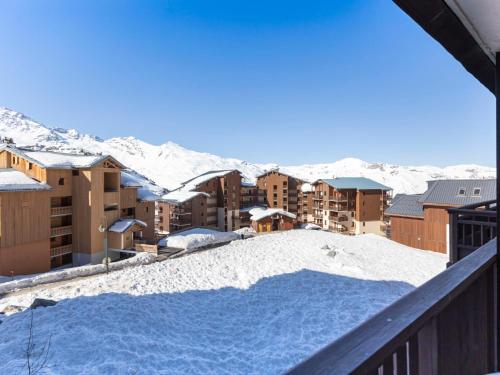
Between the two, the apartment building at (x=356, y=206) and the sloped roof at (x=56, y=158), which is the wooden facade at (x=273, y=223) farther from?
the sloped roof at (x=56, y=158)

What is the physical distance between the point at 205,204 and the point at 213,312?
2301cm

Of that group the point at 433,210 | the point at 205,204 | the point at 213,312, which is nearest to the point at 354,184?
the point at 433,210

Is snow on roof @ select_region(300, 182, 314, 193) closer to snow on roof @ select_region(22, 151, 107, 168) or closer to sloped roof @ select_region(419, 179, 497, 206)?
sloped roof @ select_region(419, 179, 497, 206)

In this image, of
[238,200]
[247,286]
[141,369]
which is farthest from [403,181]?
[141,369]

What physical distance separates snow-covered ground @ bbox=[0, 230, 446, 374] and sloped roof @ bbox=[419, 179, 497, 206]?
17.0ft

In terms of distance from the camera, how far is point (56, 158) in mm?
19094

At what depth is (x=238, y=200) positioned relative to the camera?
124 feet

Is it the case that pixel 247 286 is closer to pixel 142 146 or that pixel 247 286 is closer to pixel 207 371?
pixel 207 371

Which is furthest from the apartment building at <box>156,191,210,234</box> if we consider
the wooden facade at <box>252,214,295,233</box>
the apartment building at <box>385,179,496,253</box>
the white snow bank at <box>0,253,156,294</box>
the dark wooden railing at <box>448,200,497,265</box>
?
the dark wooden railing at <box>448,200,497,265</box>

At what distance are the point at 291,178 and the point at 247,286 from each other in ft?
102

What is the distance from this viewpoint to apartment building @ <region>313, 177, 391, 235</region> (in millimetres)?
35688

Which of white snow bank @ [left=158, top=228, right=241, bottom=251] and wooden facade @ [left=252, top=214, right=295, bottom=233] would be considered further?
wooden facade @ [left=252, top=214, right=295, bottom=233]

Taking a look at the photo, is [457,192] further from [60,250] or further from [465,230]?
[60,250]

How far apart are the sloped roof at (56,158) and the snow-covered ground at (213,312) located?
7.80 metres
